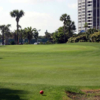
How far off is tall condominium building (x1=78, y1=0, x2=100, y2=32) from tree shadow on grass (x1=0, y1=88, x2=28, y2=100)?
493 ft

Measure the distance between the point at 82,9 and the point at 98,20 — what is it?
608 inches

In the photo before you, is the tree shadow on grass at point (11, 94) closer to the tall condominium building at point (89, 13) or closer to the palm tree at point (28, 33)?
the palm tree at point (28, 33)

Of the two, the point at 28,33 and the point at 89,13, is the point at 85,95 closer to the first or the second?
the point at 28,33

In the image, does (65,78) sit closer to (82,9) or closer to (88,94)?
(88,94)

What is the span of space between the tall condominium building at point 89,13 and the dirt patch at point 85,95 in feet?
491

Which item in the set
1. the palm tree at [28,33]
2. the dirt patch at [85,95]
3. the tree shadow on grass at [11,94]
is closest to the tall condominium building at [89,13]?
the palm tree at [28,33]

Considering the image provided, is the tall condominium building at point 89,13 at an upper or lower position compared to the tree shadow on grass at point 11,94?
upper

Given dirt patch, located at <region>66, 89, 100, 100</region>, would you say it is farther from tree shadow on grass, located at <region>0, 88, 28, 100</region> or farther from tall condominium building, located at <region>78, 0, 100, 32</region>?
tall condominium building, located at <region>78, 0, 100, 32</region>

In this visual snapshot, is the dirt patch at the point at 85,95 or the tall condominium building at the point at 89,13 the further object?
the tall condominium building at the point at 89,13

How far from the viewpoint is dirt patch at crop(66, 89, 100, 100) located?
29.9 ft

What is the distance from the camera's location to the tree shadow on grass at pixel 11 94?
28.9 ft

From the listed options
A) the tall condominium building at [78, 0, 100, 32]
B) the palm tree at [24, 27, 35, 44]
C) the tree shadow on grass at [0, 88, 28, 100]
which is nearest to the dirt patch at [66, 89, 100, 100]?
the tree shadow on grass at [0, 88, 28, 100]

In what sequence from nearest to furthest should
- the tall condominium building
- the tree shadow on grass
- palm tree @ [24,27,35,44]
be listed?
the tree shadow on grass < palm tree @ [24,27,35,44] < the tall condominium building

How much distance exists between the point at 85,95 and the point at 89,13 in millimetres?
156949
